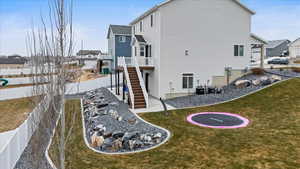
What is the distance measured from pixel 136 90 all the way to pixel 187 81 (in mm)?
5007

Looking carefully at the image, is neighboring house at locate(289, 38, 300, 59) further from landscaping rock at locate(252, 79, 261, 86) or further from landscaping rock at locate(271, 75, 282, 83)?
landscaping rock at locate(252, 79, 261, 86)

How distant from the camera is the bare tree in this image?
12.5ft

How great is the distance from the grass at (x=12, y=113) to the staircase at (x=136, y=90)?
7140 millimetres

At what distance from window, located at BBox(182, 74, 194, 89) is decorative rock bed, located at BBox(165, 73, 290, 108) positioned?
1.02m

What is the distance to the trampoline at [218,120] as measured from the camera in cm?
1142

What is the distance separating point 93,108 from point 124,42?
70.3 ft

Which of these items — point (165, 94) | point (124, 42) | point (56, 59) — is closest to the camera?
point (56, 59)

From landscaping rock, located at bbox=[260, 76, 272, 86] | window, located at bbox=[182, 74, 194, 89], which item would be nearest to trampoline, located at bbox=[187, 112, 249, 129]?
window, located at bbox=[182, 74, 194, 89]

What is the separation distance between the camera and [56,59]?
3.93 m

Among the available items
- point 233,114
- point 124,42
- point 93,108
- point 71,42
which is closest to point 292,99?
point 233,114

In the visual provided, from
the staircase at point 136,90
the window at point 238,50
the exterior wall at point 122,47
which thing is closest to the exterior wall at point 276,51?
the exterior wall at point 122,47

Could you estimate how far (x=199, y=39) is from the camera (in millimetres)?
18516

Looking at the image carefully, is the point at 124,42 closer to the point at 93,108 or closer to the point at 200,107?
the point at 93,108

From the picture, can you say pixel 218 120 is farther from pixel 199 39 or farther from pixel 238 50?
pixel 238 50
